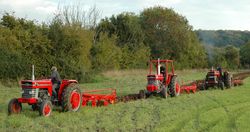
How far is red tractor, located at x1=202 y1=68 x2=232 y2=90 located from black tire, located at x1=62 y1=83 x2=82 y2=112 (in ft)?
40.8

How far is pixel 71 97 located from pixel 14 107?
1887 mm

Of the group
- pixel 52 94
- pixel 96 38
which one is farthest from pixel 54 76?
pixel 96 38

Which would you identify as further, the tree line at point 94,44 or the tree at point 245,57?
the tree at point 245,57

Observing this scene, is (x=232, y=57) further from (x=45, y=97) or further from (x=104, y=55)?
(x=45, y=97)

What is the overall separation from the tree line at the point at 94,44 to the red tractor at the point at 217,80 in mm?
9824

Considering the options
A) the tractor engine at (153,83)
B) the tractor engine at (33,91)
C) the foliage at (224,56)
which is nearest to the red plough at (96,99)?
the tractor engine at (33,91)

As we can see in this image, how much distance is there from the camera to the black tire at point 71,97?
1402 cm

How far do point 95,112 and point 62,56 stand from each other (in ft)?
56.0

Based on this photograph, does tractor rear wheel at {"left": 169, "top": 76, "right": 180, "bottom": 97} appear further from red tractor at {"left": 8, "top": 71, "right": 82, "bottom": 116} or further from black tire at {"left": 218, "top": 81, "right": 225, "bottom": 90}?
red tractor at {"left": 8, "top": 71, "right": 82, "bottom": 116}

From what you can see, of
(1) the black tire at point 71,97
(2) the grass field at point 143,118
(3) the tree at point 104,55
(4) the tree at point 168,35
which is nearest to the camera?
(2) the grass field at point 143,118

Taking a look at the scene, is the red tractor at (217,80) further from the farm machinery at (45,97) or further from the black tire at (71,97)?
the farm machinery at (45,97)

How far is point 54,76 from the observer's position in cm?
1431

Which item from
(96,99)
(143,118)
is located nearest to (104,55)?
(96,99)

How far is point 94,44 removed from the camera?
38.3 metres
